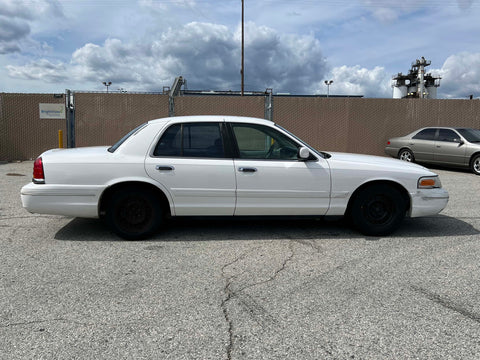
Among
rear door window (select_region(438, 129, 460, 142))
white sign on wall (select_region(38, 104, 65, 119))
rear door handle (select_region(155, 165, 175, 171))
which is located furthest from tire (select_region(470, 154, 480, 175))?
white sign on wall (select_region(38, 104, 65, 119))

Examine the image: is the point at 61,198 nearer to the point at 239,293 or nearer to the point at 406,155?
the point at 239,293

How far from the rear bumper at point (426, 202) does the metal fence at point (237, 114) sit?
927 cm

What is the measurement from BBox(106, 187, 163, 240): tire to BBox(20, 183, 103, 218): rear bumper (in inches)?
8.6

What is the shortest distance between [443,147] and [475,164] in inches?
40.1

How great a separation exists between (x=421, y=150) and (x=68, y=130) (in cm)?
1142

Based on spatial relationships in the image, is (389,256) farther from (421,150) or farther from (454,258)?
(421,150)

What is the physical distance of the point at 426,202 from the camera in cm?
511

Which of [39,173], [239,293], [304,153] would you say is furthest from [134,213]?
[304,153]

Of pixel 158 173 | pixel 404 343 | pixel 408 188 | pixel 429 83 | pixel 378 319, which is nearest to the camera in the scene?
pixel 404 343

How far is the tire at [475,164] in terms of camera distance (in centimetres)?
1142

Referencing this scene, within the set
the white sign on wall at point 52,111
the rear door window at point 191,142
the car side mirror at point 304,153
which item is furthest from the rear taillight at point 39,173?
the white sign on wall at point 52,111

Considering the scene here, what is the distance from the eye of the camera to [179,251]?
177 inches

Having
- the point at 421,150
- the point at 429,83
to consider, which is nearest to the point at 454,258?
the point at 421,150

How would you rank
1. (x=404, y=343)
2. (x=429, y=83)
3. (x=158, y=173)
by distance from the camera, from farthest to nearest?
(x=429, y=83) → (x=158, y=173) → (x=404, y=343)
